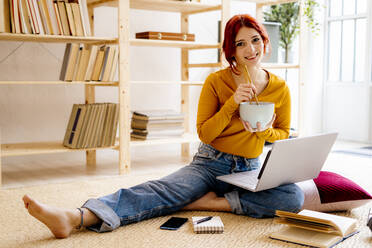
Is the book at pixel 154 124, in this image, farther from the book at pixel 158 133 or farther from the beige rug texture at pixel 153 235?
the beige rug texture at pixel 153 235

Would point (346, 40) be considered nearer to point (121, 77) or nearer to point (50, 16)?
point (121, 77)

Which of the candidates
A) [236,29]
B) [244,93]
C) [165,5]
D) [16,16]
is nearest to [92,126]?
[16,16]

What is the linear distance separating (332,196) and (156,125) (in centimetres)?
148

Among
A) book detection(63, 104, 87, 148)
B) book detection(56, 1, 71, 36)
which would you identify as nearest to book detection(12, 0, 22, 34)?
book detection(56, 1, 71, 36)

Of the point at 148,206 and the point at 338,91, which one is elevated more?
the point at 338,91

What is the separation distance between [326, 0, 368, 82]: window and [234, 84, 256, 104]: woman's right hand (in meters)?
2.96

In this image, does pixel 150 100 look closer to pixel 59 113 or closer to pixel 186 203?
pixel 59 113

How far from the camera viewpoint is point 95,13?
10.8 ft

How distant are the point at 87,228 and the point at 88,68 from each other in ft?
4.21

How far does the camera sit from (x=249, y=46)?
1872 mm

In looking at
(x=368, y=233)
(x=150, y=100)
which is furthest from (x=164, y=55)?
(x=368, y=233)

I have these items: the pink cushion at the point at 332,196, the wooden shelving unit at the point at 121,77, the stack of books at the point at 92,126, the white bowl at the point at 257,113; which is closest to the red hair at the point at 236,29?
the white bowl at the point at 257,113

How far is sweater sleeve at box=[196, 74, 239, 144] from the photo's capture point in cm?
181

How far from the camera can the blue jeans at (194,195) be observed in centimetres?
170
